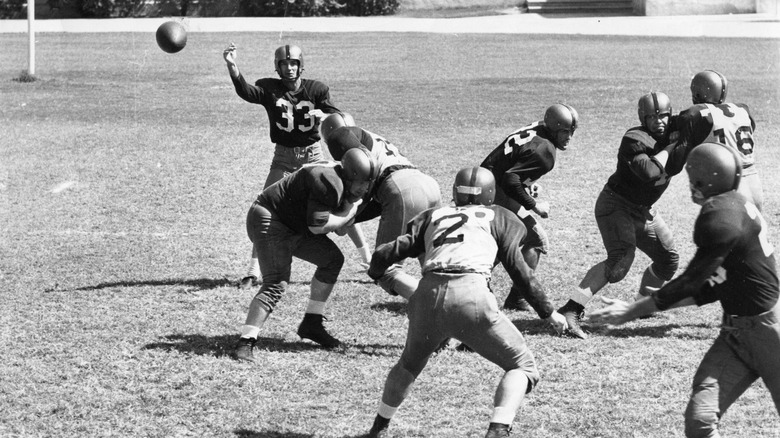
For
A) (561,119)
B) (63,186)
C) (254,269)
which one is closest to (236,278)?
(254,269)

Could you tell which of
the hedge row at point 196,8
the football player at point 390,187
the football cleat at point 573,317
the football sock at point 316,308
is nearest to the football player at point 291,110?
the football player at point 390,187

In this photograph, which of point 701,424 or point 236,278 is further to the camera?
point 236,278

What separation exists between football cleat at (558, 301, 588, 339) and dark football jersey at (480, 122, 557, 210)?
0.93 meters

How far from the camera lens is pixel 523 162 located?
31.0 ft

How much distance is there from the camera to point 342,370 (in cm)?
824

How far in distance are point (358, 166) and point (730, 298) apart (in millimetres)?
2987

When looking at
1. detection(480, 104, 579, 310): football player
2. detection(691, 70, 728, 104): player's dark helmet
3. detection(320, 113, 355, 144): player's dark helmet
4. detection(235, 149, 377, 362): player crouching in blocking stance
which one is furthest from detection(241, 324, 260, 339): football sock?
detection(691, 70, 728, 104): player's dark helmet

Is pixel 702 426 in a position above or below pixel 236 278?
above

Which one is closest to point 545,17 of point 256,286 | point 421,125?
point 421,125

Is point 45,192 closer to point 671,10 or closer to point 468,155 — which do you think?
point 468,155

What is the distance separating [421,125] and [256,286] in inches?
417

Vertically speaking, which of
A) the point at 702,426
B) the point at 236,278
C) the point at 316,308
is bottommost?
the point at 236,278

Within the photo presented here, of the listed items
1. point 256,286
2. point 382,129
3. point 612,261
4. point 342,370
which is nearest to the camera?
point 342,370

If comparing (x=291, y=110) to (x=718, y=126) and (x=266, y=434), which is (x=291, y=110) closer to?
(x=718, y=126)
